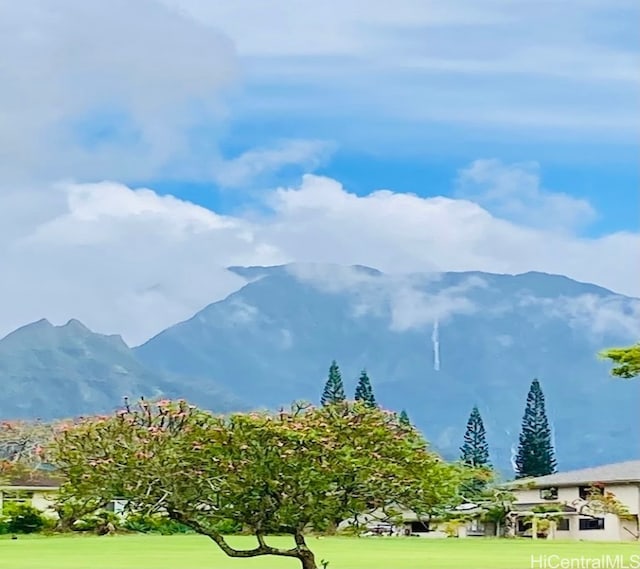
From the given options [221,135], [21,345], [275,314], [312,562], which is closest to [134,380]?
[21,345]

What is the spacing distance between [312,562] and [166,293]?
228ft

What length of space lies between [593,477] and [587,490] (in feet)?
1.24

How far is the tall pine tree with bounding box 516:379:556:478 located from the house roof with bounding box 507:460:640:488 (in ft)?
15.9

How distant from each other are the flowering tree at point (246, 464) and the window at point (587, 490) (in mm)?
18650

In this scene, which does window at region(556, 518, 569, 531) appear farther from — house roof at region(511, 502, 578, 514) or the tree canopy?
the tree canopy

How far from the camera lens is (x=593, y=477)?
80.7 ft

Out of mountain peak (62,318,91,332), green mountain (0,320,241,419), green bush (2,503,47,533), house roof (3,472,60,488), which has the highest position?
mountain peak (62,318,91,332)

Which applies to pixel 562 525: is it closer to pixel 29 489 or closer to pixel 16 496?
pixel 29 489

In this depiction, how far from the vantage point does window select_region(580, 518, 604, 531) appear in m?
23.5

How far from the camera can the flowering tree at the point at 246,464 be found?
6.00 meters

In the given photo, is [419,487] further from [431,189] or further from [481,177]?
[481,177]

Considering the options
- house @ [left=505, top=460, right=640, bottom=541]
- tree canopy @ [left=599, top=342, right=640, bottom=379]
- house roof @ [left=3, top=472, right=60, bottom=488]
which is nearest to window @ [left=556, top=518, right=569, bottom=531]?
house @ [left=505, top=460, right=640, bottom=541]

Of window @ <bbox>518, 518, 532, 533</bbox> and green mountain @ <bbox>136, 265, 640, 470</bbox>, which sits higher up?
green mountain @ <bbox>136, 265, 640, 470</bbox>

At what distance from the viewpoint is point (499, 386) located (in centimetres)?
9675
